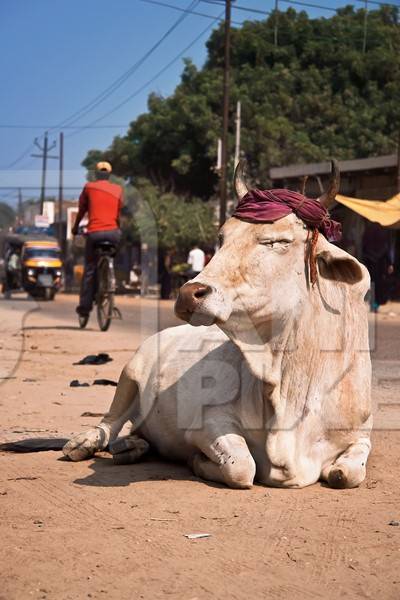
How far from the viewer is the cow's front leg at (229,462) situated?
432 centimetres

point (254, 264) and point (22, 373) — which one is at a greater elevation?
point (254, 264)

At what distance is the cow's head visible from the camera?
13.0 feet

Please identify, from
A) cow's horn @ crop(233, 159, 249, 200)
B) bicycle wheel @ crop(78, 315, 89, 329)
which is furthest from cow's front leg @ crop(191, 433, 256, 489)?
bicycle wheel @ crop(78, 315, 89, 329)

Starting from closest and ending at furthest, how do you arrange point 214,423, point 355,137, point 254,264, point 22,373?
point 254,264, point 214,423, point 22,373, point 355,137

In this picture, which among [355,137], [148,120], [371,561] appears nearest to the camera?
Answer: [371,561]

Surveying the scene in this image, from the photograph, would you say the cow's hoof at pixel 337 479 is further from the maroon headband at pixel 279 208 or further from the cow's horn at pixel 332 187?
the cow's horn at pixel 332 187

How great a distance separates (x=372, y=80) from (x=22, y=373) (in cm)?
3674

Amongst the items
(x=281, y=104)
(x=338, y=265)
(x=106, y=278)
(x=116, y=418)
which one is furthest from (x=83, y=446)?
(x=281, y=104)

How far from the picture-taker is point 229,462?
4348mm

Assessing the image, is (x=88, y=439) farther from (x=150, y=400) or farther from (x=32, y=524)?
(x=32, y=524)

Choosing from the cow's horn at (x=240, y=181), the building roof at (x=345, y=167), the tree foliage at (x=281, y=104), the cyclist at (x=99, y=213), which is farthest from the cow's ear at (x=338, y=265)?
the tree foliage at (x=281, y=104)

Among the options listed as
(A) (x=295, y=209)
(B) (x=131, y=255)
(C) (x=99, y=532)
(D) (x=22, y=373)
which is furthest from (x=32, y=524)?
(B) (x=131, y=255)

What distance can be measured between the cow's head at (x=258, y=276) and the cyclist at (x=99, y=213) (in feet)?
25.1

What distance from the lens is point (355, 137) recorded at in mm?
40531
